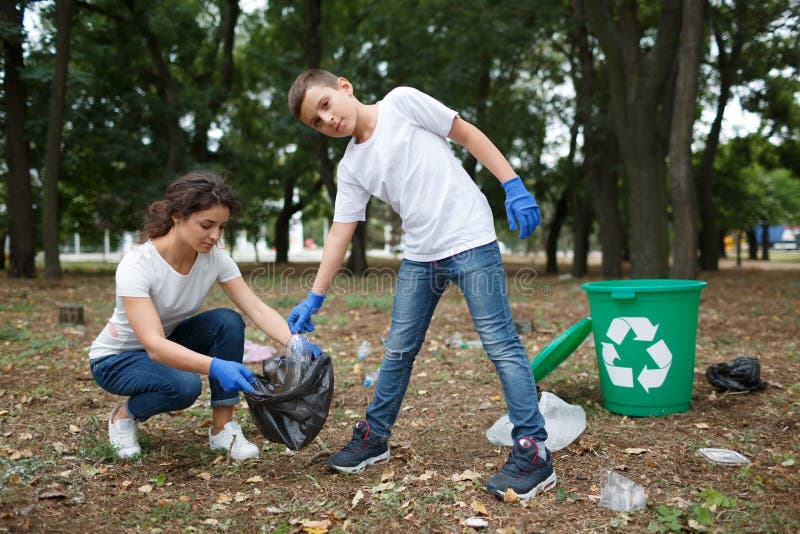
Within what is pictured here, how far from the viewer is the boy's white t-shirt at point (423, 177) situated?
2.53 m

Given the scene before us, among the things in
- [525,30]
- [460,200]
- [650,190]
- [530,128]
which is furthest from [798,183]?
[460,200]

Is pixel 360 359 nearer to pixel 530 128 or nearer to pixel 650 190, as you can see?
pixel 650 190

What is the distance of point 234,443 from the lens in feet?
9.81

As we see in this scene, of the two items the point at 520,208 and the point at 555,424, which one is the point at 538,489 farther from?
the point at 520,208

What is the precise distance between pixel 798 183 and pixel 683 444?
3497 centimetres

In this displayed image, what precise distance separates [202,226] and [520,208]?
4.29 feet

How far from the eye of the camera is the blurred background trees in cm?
882

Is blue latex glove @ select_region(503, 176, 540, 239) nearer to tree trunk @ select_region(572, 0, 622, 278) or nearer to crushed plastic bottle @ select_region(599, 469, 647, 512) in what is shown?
crushed plastic bottle @ select_region(599, 469, 647, 512)

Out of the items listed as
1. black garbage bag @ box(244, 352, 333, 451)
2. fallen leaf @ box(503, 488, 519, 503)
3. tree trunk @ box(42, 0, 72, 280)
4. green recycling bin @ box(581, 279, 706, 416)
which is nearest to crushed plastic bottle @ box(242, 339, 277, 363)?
black garbage bag @ box(244, 352, 333, 451)

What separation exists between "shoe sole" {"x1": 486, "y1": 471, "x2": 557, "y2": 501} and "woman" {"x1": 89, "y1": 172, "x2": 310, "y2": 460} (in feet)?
3.42

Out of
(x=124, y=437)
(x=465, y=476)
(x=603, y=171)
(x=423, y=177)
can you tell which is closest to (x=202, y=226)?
(x=423, y=177)

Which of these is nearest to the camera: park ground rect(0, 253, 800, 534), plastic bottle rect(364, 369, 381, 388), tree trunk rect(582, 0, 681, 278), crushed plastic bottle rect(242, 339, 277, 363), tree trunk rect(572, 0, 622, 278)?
park ground rect(0, 253, 800, 534)

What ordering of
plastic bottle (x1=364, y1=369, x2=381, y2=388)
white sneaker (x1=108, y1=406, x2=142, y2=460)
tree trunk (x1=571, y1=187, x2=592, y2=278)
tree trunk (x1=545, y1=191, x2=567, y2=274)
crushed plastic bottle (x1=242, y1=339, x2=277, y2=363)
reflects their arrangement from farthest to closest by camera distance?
tree trunk (x1=545, y1=191, x2=567, y2=274) → tree trunk (x1=571, y1=187, x2=592, y2=278) → crushed plastic bottle (x1=242, y1=339, x2=277, y2=363) → plastic bottle (x1=364, y1=369, x2=381, y2=388) → white sneaker (x1=108, y1=406, x2=142, y2=460)

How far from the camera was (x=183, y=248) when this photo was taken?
2.78m
